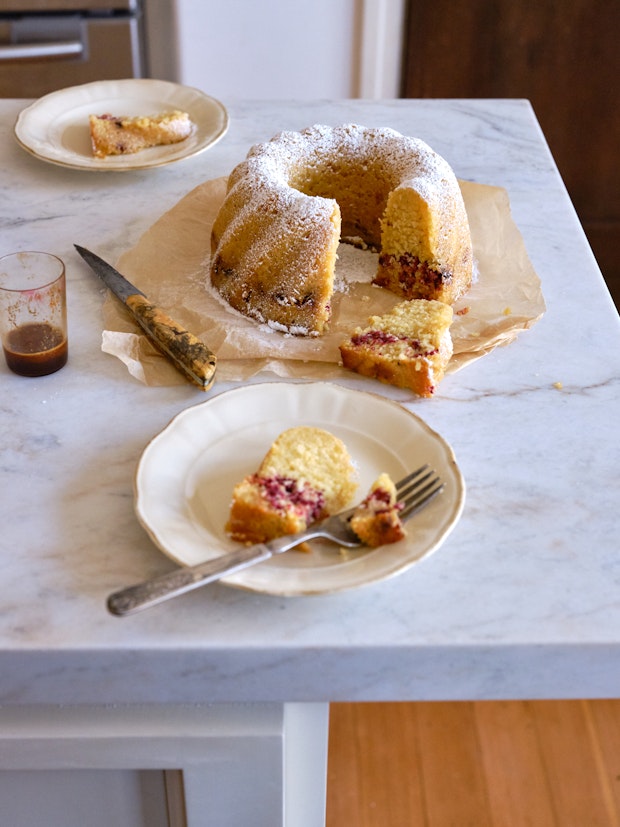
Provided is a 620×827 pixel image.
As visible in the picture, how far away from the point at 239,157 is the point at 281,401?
71cm

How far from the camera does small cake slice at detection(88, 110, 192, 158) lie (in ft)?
4.95

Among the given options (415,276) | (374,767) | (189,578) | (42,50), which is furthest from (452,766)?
(42,50)

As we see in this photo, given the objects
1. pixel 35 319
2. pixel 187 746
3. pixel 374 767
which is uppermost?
pixel 35 319

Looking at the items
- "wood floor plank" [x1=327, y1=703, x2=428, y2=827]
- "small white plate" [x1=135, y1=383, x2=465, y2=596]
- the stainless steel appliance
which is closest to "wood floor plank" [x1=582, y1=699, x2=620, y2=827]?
"wood floor plank" [x1=327, y1=703, x2=428, y2=827]

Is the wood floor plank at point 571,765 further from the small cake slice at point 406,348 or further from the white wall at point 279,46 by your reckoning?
the white wall at point 279,46

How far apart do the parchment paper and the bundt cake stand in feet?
0.09

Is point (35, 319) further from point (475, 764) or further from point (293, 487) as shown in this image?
point (475, 764)

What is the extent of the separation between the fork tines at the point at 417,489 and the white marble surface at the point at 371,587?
0.16ft

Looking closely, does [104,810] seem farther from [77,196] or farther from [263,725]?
[77,196]

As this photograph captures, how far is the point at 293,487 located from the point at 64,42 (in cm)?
208

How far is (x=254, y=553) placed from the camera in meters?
0.78

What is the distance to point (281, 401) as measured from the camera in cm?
99

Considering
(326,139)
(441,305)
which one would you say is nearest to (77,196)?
(326,139)

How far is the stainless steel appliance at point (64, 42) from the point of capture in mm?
2506
